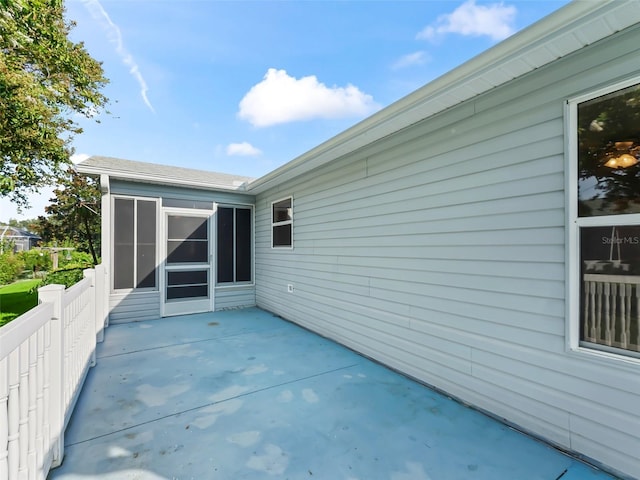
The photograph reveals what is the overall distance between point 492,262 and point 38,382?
3259 millimetres

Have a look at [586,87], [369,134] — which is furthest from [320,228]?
[586,87]

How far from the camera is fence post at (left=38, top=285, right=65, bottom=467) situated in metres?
1.89

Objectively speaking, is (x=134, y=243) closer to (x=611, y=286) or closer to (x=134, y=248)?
(x=134, y=248)

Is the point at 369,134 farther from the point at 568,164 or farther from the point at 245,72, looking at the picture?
the point at 245,72

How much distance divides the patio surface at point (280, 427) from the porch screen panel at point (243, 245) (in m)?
3.26

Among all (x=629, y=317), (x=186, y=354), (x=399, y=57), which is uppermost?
(x=399, y=57)

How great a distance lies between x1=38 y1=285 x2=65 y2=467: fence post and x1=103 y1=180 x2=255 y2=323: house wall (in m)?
4.18

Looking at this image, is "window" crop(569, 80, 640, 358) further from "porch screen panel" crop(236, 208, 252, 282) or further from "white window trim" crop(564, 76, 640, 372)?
"porch screen panel" crop(236, 208, 252, 282)

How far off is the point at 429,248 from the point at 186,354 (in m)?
3.43

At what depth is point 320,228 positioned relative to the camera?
4910mm

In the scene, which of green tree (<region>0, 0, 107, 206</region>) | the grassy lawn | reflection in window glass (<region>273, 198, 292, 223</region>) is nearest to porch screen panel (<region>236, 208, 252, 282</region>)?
reflection in window glass (<region>273, 198, 292, 223</region>)

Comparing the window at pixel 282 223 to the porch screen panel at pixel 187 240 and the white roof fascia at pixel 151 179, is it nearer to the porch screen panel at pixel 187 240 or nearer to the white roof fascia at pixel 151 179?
the white roof fascia at pixel 151 179

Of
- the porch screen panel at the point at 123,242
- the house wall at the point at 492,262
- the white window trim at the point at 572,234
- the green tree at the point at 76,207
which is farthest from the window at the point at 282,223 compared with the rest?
the green tree at the point at 76,207

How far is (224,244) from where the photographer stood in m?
6.87
